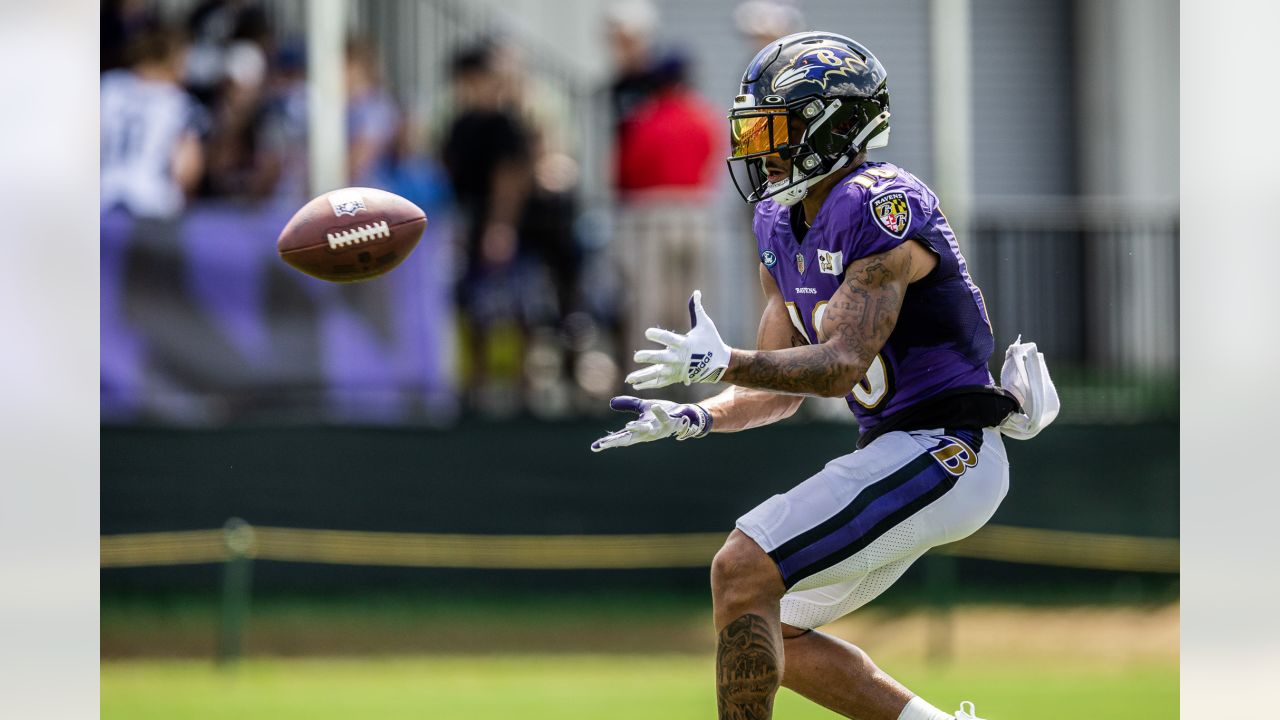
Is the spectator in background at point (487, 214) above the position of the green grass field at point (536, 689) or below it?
above

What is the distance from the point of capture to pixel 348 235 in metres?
5.63

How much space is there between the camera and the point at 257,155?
34.5 ft

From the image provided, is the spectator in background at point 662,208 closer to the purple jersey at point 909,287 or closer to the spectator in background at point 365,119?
the spectator in background at point 365,119

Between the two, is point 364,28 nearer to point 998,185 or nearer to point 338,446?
point 338,446

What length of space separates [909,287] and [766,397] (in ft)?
2.07

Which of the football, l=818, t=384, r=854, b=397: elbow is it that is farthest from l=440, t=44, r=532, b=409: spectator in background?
l=818, t=384, r=854, b=397: elbow

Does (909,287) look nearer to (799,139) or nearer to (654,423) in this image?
(799,139)

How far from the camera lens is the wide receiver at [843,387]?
4.66 metres

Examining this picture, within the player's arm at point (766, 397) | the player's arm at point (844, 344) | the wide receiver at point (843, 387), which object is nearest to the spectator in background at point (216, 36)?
the player's arm at point (766, 397)

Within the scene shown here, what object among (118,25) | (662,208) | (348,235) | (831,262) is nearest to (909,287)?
(831,262)

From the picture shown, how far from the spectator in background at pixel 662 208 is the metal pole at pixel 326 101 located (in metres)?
1.76

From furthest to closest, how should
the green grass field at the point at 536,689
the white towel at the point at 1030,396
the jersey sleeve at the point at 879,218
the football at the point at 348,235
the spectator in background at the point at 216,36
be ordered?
1. the spectator in background at the point at 216,36
2. the green grass field at the point at 536,689
3. the football at the point at 348,235
4. the white towel at the point at 1030,396
5. the jersey sleeve at the point at 879,218

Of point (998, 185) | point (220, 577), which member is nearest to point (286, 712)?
point (220, 577)
